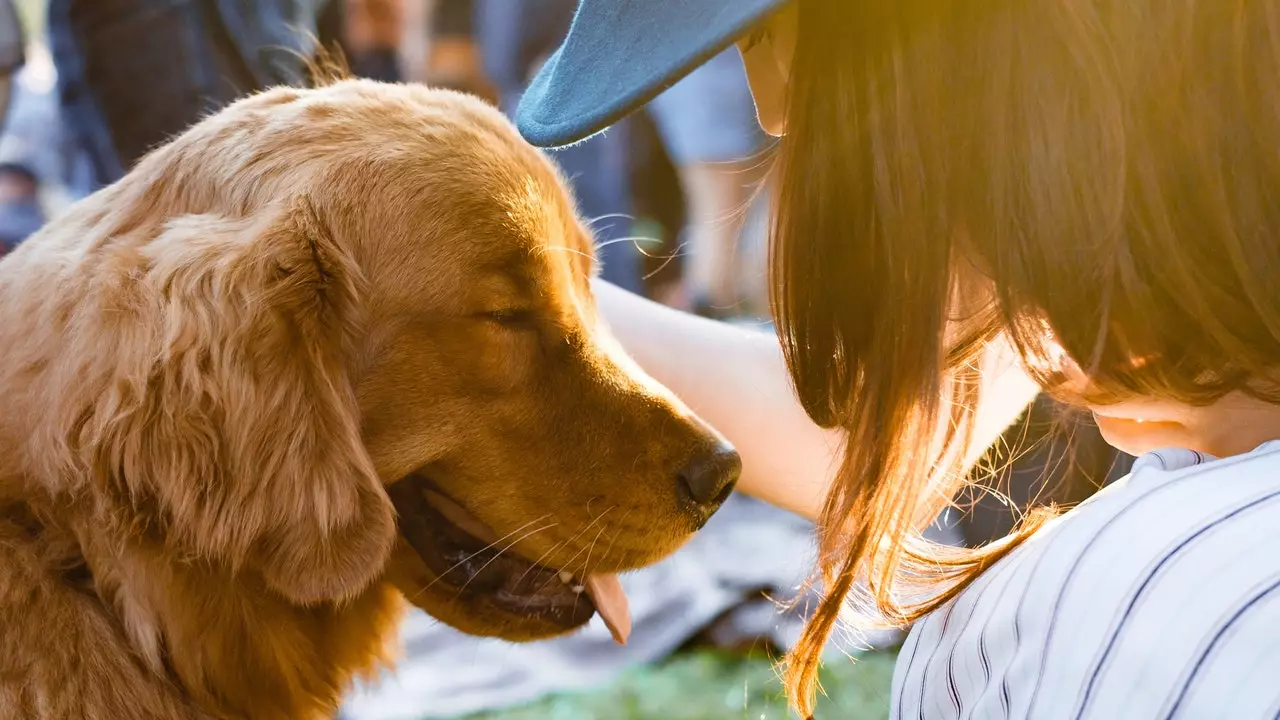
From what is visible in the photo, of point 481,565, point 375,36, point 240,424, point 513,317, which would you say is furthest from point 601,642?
point 375,36

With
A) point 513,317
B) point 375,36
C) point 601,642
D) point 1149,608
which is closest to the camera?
point 1149,608

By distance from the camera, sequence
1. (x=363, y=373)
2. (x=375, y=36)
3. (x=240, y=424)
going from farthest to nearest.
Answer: (x=375, y=36) < (x=363, y=373) < (x=240, y=424)

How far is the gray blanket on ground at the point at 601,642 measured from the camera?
Result: 3.31 metres

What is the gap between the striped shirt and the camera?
92cm

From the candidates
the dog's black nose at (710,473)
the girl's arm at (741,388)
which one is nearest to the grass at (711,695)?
the girl's arm at (741,388)

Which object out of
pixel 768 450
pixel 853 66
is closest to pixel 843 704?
pixel 768 450

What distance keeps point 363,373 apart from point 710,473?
632 millimetres

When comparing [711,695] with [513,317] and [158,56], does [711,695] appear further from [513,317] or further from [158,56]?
[158,56]

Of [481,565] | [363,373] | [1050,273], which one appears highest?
[1050,273]

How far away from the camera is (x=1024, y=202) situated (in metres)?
Answer: 1.14

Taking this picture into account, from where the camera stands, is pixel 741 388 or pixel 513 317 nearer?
pixel 513 317

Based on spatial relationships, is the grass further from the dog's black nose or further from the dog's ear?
the dog's ear

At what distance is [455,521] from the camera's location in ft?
6.31

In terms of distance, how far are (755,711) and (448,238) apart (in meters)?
1.90
